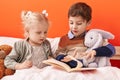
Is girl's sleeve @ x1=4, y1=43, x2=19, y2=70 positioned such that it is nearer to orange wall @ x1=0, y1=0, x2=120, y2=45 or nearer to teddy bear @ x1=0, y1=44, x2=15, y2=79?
teddy bear @ x1=0, y1=44, x2=15, y2=79

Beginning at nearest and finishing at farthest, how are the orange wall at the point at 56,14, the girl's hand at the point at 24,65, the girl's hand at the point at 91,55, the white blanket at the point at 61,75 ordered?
the white blanket at the point at 61,75, the girl's hand at the point at 24,65, the girl's hand at the point at 91,55, the orange wall at the point at 56,14

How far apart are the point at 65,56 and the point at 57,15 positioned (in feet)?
1.59

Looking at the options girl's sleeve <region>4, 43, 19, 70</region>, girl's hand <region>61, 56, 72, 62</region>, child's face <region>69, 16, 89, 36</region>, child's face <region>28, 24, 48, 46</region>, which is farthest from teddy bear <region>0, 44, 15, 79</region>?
child's face <region>69, 16, 89, 36</region>

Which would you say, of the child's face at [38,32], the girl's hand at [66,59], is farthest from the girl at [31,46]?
the girl's hand at [66,59]

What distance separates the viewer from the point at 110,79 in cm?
142

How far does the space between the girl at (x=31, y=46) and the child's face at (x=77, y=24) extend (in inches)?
6.6

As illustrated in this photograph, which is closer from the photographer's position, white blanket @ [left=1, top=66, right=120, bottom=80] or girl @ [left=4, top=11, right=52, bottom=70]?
white blanket @ [left=1, top=66, right=120, bottom=80]

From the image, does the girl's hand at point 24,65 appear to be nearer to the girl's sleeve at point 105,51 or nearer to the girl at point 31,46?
the girl at point 31,46

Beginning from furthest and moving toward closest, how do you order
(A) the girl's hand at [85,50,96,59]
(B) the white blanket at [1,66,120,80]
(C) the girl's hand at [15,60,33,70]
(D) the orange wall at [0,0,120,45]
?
1. (D) the orange wall at [0,0,120,45]
2. (A) the girl's hand at [85,50,96,59]
3. (C) the girl's hand at [15,60,33,70]
4. (B) the white blanket at [1,66,120,80]

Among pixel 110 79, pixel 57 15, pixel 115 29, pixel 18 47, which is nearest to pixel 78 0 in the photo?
pixel 57 15

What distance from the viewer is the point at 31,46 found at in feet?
5.46

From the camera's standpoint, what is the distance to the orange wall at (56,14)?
2029 mm

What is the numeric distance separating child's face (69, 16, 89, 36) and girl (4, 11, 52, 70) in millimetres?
168

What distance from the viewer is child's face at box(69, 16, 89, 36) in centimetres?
170
